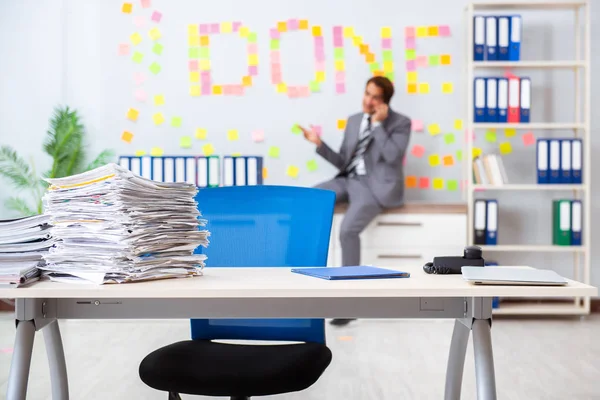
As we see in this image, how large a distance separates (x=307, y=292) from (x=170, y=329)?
2.94 m

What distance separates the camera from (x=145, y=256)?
1.38 m

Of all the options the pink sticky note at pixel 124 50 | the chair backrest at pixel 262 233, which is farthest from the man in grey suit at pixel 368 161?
the chair backrest at pixel 262 233

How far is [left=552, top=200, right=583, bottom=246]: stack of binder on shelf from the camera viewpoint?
14.2 ft

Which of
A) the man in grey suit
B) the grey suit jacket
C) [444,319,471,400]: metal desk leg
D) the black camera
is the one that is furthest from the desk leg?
the grey suit jacket

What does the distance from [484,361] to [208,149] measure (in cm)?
359

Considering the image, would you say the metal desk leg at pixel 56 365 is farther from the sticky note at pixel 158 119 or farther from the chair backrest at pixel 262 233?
the sticky note at pixel 158 119

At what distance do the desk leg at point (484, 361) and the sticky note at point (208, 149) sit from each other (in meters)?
3.55

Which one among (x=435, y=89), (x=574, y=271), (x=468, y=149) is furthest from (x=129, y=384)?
(x=574, y=271)

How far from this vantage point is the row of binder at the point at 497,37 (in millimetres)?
4293

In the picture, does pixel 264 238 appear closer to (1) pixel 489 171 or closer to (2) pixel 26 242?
(2) pixel 26 242

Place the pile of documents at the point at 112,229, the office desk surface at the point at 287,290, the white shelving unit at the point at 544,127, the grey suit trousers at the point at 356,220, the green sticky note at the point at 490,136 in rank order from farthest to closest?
the green sticky note at the point at 490,136 < the white shelving unit at the point at 544,127 < the grey suit trousers at the point at 356,220 < the pile of documents at the point at 112,229 < the office desk surface at the point at 287,290

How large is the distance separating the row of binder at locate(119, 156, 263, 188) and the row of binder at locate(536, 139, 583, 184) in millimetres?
1745

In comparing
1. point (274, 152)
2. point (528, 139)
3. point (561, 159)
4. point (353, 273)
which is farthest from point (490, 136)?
point (353, 273)

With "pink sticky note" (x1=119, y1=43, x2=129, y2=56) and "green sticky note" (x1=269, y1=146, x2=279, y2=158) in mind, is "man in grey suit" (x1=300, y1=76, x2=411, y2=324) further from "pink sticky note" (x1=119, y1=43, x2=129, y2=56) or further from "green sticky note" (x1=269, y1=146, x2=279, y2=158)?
"pink sticky note" (x1=119, y1=43, x2=129, y2=56)
